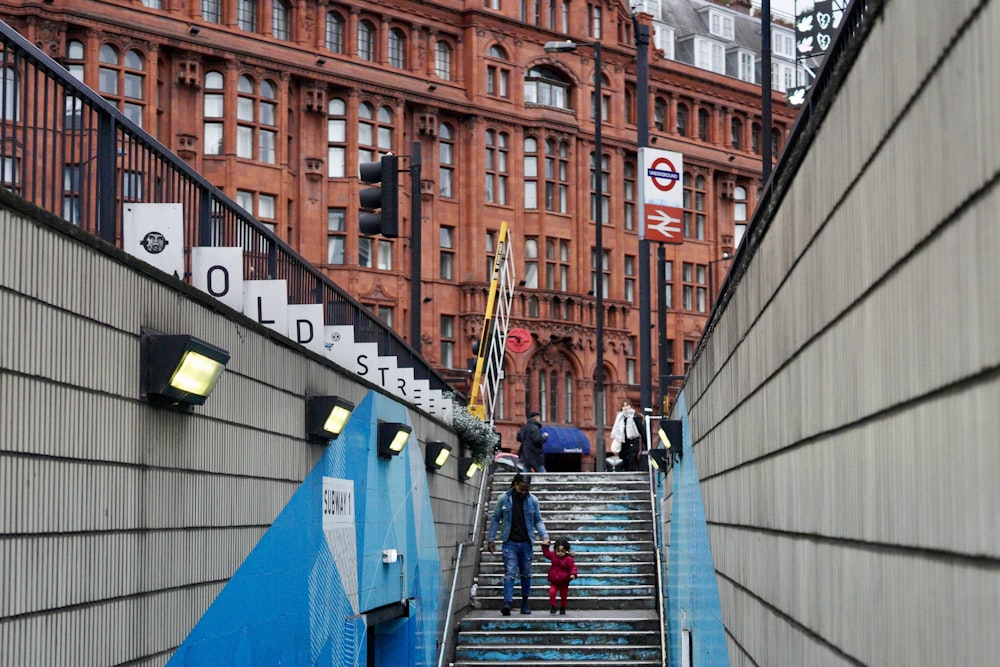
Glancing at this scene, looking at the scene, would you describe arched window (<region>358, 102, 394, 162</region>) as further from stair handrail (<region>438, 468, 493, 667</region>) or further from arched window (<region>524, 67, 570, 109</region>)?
stair handrail (<region>438, 468, 493, 667</region>)

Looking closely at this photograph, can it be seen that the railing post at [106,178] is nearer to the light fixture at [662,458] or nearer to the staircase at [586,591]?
the light fixture at [662,458]

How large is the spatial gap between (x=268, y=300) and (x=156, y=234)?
2.70 meters

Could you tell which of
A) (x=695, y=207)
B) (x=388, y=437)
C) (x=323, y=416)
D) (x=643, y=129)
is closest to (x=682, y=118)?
(x=695, y=207)

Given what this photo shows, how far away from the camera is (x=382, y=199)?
18.0 m

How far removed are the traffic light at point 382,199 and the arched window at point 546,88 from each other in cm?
3702

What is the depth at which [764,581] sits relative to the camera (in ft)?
26.7

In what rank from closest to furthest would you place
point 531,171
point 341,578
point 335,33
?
point 341,578 < point 335,33 < point 531,171

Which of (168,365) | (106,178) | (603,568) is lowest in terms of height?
(603,568)

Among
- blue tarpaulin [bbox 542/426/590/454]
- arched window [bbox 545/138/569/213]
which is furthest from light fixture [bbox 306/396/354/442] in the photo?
arched window [bbox 545/138/569/213]

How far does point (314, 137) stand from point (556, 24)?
11.8 meters

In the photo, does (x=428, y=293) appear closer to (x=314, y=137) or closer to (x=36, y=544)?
(x=314, y=137)

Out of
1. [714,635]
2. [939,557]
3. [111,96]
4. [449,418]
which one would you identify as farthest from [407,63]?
[939,557]

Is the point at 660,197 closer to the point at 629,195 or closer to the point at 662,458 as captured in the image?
the point at 662,458

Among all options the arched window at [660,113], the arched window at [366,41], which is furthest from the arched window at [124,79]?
the arched window at [660,113]
